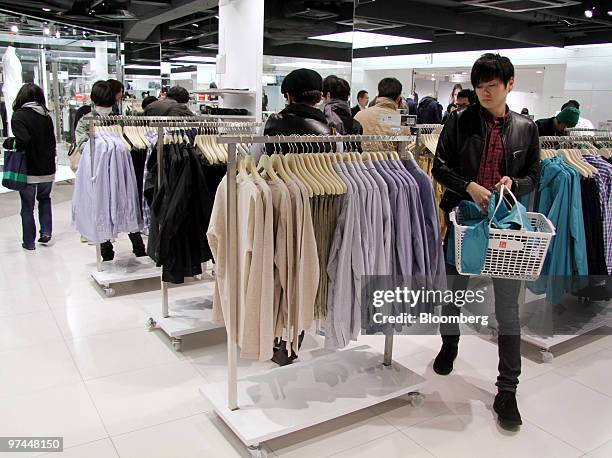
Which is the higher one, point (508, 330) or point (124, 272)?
point (508, 330)

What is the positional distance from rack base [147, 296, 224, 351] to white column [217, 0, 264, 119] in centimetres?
349

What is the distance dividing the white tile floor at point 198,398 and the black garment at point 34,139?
74.0 inches

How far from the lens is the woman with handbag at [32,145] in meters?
5.54

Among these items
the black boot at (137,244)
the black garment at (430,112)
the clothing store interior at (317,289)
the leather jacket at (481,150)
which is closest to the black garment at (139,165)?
the clothing store interior at (317,289)

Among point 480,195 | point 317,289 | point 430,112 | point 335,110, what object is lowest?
point 317,289

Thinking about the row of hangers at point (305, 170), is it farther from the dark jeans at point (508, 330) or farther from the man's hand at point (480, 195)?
the dark jeans at point (508, 330)

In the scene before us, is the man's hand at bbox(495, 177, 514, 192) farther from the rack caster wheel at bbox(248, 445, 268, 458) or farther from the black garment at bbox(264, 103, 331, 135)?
the rack caster wheel at bbox(248, 445, 268, 458)

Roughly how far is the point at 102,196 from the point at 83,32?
729 centimetres

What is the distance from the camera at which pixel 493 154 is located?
2.80 m

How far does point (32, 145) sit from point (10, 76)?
3.86 m

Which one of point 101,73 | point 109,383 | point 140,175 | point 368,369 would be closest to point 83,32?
point 101,73

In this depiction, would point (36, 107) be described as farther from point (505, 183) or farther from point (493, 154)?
point (505, 183)

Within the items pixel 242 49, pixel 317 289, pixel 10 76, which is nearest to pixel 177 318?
pixel 317 289

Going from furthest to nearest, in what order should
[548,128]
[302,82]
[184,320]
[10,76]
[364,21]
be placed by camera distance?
[364,21] < [10,76] < [548,128] < [184,320] < [302,82]
